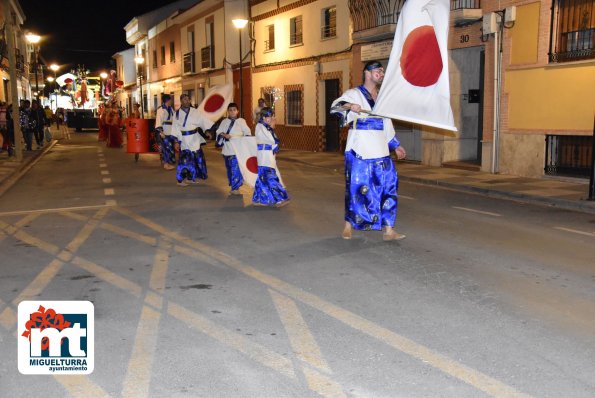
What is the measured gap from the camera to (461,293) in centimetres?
539

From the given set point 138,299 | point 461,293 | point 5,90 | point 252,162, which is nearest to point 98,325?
point 138,299

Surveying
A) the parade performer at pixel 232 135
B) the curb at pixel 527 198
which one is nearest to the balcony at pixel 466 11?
the curb at pixel 527 198

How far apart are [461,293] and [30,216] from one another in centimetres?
686

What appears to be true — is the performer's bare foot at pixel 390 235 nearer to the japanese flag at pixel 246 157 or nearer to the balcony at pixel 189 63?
the japanese flag at pixel 246 157

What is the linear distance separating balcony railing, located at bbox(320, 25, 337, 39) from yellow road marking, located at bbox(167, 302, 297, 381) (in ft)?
64.0

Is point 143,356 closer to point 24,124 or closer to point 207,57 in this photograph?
point 24,124

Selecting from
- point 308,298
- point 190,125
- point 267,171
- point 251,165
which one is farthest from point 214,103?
point 308,298

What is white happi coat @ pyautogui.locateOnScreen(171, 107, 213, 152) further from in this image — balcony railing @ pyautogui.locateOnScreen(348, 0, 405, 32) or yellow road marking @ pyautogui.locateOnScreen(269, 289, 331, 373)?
yellow road marking @ pyautogui.locateOnScreen(269, 289, 331, 373)

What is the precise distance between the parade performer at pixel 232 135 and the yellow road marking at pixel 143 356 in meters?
6.79

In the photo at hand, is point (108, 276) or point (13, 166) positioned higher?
point (13, 166)

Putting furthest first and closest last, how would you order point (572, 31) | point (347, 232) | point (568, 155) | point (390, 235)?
point (568, 155), point (572, 31), point (347, 232), point (390, 235)

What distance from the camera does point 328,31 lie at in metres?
23.8

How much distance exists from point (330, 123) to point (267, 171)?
13.9 meters

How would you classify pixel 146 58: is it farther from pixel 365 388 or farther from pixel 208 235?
pixel 365 388
